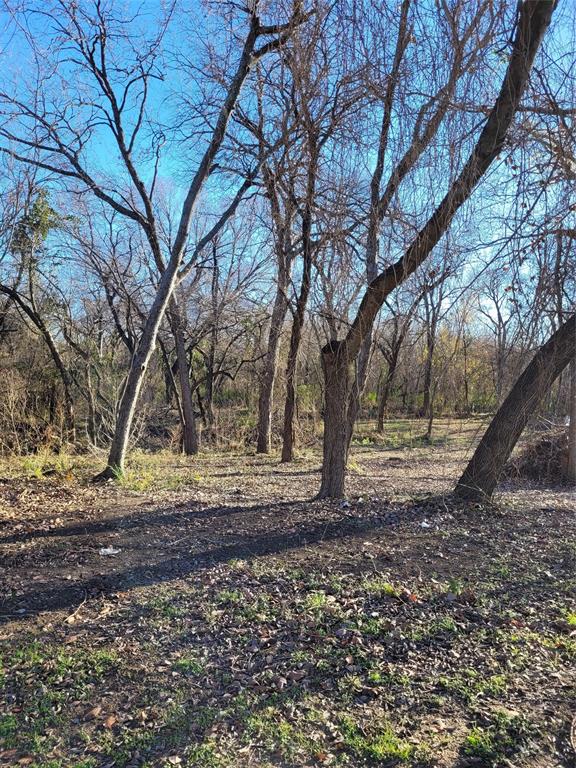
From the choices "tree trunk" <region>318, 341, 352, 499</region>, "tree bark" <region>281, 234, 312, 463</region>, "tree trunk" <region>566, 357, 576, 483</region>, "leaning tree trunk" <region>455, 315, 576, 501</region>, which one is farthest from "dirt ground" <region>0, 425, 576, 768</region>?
"tree bark" <region>281, 234, 312, 463</region>

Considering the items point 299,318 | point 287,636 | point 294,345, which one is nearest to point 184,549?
point 287,636

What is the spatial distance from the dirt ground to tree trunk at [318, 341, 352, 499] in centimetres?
59

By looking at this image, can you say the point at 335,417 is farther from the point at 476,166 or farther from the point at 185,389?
the point at 185,389

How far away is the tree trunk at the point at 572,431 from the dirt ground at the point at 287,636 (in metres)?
1.29

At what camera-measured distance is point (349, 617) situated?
345 centimetres

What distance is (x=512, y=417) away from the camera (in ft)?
19.1

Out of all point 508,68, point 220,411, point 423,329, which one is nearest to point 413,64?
point 508,68

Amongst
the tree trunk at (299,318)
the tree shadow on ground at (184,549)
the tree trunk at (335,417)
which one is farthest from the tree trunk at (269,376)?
the tree shadow on ground at (184,549)

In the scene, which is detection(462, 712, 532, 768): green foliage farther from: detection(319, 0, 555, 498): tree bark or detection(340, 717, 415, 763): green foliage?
detection(319, 0, 555, 498): tree bark

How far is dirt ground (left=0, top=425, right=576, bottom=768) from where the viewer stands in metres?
2.36

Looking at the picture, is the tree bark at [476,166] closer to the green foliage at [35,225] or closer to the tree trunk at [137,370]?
the tree trunk at [137,370]

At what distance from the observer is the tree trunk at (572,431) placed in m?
5.04

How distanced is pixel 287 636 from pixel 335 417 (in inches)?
129

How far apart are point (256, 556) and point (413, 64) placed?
3.89 meters
